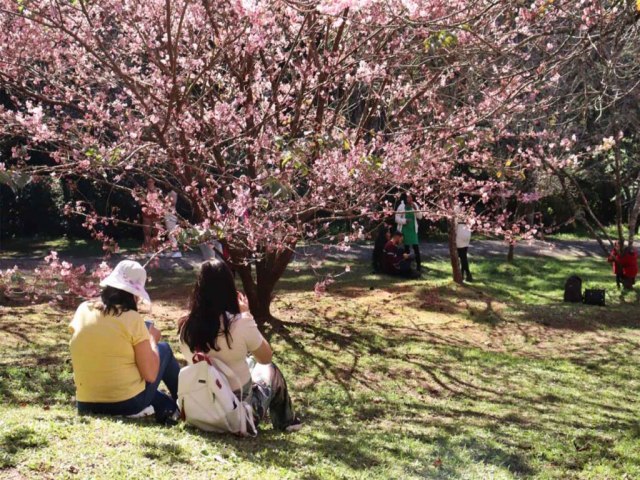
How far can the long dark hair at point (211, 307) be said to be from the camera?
16.1 feet

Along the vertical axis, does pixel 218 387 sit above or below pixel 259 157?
below

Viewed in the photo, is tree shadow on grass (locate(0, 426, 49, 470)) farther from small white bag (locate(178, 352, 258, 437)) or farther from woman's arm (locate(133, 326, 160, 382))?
small white bag (locate(178, 352, 258, 437))

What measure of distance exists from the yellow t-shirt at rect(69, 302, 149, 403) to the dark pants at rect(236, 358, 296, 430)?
70 cm

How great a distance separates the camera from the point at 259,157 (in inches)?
336

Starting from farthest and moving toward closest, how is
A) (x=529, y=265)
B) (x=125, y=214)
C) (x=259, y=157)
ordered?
(x=125, y=214)
(x=529, y=265)
(x=259, y=157)

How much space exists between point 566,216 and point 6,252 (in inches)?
584

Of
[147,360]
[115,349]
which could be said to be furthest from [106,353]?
[147,360]

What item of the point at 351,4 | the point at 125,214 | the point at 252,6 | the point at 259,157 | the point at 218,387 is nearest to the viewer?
the point at 218,387

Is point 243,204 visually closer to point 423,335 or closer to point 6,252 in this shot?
point 423,335

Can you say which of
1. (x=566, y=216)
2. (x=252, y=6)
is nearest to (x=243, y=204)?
(x=252, y=6)

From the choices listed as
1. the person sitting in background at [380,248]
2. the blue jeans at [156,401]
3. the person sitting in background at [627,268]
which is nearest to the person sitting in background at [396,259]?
the person sitting in background at [380,248]

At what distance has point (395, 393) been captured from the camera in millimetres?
7262

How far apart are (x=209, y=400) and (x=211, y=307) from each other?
1.94 ft

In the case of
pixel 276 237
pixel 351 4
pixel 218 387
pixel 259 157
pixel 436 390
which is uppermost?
pixel 351 4
